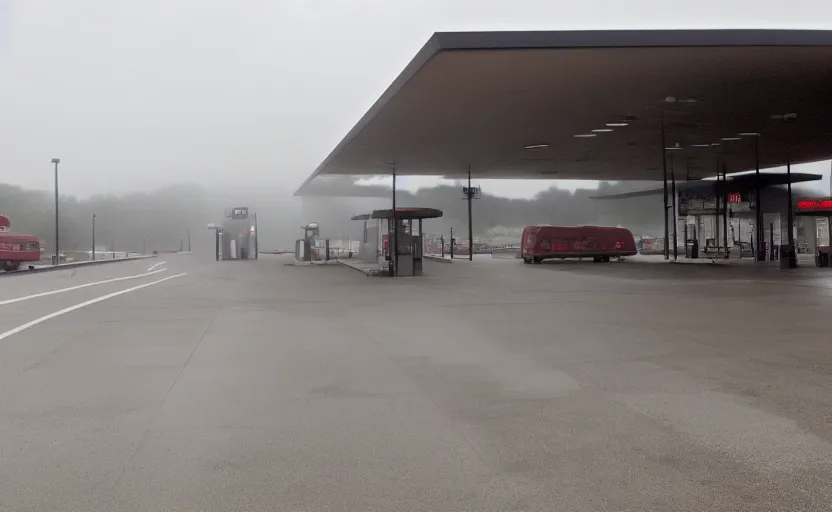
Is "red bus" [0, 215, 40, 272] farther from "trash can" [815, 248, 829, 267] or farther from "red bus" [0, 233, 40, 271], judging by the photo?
"trash can" [815, 248, 829, 267]

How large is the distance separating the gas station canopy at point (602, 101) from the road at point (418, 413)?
7.98m

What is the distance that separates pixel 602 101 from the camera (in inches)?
966

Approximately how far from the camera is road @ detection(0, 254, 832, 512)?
4.03 metres

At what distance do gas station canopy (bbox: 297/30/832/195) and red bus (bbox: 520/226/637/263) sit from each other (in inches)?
175

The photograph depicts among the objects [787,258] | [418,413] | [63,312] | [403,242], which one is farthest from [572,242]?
[418,413]

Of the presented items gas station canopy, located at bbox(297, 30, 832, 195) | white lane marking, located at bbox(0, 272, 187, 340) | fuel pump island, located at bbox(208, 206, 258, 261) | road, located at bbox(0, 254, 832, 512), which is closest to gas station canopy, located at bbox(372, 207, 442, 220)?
gas station canopy, located at bbox(297, 30, 832, 195)

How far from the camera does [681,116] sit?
27750mm

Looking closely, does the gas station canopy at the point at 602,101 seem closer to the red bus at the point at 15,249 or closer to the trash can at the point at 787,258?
the trash can at the point at 787,258

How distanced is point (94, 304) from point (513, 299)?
9.96 metres

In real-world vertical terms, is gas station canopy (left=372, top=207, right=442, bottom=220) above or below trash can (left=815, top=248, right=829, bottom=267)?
above

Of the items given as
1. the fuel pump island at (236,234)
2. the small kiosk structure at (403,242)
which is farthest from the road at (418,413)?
the fuel pump island at (236,234)

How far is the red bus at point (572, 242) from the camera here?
40812 mm

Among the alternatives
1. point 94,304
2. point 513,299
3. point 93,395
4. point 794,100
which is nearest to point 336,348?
point 93,395

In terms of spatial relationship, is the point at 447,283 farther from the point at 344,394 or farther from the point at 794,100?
the point at 344,394
